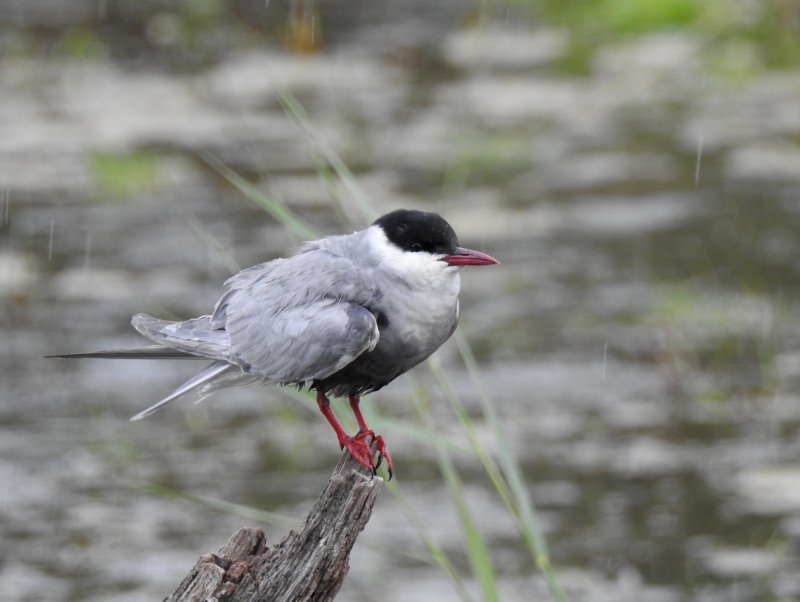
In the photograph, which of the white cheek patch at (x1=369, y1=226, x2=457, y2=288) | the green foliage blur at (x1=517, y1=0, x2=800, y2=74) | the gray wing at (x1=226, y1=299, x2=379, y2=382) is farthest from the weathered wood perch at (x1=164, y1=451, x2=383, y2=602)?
the green foliage blur at (x1=517, y1=0, x2=800, y2=74)

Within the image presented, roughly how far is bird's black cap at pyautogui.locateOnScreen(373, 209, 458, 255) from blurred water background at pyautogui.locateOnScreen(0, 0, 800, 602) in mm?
331

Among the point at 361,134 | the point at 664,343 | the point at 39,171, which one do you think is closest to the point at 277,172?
the point at 361,134

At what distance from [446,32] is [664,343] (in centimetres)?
633

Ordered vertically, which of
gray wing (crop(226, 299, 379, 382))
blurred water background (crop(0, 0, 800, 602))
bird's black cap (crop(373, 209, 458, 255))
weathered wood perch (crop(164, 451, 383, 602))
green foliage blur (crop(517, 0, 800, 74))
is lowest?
blurred water background (crop(0, 0, 800, 602))

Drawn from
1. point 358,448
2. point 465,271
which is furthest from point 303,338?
point 465,271

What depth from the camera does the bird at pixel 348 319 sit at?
3.76 metres

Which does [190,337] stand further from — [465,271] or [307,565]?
[465,271]

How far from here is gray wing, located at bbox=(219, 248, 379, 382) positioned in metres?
3.72

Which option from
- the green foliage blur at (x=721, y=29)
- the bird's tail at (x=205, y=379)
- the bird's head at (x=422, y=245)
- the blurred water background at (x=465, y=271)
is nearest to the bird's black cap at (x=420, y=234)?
the bird's head at (x=422, y=245)

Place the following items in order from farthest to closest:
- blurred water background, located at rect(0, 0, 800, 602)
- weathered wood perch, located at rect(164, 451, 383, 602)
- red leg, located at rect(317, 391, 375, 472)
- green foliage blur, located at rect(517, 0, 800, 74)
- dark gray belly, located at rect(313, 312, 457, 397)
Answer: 1. green foliage blur, located at rect(517, 0, 800, 74)
2. blurred water background, located at rect(0, 0, 800, 602)
3. dark gray belly, located at rect(313, 312, 457, 397)
4. red leg, located at rect(317, 391, 375, 472)
5. weathered wood perch, located at rect(164, 451, 383, 602)

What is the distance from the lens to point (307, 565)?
3385 millimetres

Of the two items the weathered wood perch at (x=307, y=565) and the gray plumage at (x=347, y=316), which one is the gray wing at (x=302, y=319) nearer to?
the gray plumage at (x=347, y=316)

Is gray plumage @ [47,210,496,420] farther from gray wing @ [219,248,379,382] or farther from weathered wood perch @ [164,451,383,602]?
weathered wood perch @ [164,451,383,602]

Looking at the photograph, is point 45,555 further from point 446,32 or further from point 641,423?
point 446,32
